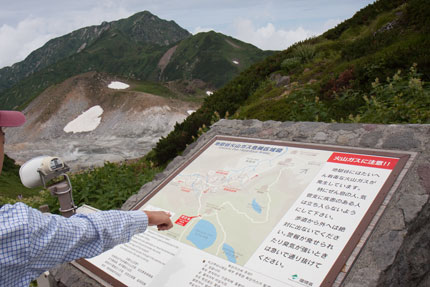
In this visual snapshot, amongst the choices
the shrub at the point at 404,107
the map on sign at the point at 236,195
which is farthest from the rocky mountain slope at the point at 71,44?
the map on sign at the point at 236,195

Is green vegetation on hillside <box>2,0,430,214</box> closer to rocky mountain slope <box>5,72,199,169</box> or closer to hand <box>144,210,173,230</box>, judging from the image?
hand <box>144,210,173,230</box>

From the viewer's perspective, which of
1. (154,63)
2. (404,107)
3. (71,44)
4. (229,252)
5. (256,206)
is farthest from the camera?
(71,44)

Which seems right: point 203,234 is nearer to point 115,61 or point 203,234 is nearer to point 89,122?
point 89,122

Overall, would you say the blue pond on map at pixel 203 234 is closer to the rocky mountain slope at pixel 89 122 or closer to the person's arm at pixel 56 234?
the person's arm at pixel 56 234

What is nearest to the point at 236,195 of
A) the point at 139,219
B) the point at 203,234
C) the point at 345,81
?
the point at 203,234

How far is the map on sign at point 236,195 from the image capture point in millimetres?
2852

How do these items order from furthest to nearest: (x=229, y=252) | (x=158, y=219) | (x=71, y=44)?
(x=71, y=44)
(x=229, y=252)
(x=158, y=219)

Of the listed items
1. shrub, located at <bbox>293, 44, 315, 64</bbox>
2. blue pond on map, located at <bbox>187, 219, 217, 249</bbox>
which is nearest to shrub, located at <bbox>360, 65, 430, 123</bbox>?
blue pond on map, located at <bbox>187, 219, 217, 249</bbox>

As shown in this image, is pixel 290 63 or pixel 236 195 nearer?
pixel 236 195

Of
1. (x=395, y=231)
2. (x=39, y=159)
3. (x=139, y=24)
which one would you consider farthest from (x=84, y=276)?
(x=139, y=24)

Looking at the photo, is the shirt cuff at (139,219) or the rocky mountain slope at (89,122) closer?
the shirt cuff at (139,219)

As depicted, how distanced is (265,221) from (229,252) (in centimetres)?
41

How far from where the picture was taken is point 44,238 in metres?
1.79

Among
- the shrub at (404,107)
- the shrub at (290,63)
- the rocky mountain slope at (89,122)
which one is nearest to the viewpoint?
the shrub at (404,107)
